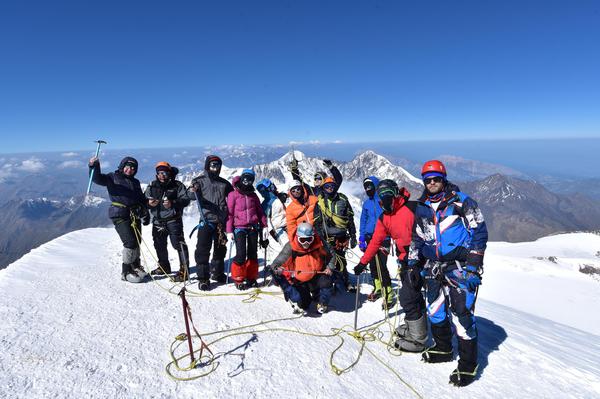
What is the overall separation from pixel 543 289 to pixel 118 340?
3224 centimetres

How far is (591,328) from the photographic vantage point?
18.5m

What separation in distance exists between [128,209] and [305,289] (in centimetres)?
516

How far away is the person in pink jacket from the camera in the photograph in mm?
8047

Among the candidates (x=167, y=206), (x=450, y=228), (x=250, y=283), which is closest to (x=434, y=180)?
(x=450, y=228)

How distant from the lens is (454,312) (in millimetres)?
5168

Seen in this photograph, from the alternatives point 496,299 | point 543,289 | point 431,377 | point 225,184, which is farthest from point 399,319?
point 543,289

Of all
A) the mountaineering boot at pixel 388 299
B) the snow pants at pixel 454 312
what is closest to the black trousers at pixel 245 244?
the mountaineering boot at pixel 388 299

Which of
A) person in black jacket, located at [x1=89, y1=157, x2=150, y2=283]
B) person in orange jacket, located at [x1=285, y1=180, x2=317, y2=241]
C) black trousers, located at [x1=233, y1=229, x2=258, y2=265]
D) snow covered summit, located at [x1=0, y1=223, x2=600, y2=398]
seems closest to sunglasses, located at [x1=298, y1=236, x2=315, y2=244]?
person in orange jacket, located at [x1=285, y1=180, x2=317, y2=241]

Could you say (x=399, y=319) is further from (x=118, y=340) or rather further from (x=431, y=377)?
(x=118, y=340)

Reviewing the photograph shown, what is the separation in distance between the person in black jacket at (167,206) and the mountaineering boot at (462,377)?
6401 mm

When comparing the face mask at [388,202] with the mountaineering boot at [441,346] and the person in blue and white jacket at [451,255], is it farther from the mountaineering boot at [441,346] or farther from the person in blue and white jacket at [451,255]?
the mountaineering boot at [441,346]

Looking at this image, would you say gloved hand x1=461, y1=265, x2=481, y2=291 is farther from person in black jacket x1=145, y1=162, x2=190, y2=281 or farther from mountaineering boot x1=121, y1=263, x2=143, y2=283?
mountaineering boot x1=121, y1=263, x2=143, y2=283

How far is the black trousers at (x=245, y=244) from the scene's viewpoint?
8078 mm

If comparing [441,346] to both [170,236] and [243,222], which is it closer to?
[243,222]
